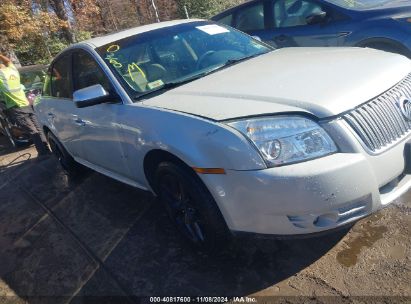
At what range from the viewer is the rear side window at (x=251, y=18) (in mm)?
6527

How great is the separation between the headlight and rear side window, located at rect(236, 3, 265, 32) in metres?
4.37

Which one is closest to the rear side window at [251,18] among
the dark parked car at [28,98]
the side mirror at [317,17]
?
the side mirror at [317,17]

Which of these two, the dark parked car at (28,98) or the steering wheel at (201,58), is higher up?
the steering wheel at (201,58)

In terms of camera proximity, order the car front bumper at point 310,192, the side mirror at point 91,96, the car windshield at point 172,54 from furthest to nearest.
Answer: the car windshield at point 172,54, the side mirror at point 91,96, the car front bumper at point 310,192

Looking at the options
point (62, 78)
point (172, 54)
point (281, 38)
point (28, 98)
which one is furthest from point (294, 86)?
point (28, 98)

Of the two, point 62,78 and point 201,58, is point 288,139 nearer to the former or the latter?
point 201,58

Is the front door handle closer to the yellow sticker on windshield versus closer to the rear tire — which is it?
the yellow sticker on windshield

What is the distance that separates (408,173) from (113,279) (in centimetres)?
212

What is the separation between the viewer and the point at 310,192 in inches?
93.4

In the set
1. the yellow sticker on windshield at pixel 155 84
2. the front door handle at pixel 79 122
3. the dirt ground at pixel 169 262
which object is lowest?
the dirt ground at pixel 169 262

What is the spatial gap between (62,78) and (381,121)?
3378 millimetres

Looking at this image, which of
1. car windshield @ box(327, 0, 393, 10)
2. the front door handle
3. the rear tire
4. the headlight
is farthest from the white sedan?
car windshield @ box(327, 0, 393, 10)

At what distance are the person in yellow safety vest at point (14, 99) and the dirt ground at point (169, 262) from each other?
338 centimetres

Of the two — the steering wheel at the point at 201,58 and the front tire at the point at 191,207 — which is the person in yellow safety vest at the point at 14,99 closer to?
the steering wheel at the point at 201,58
